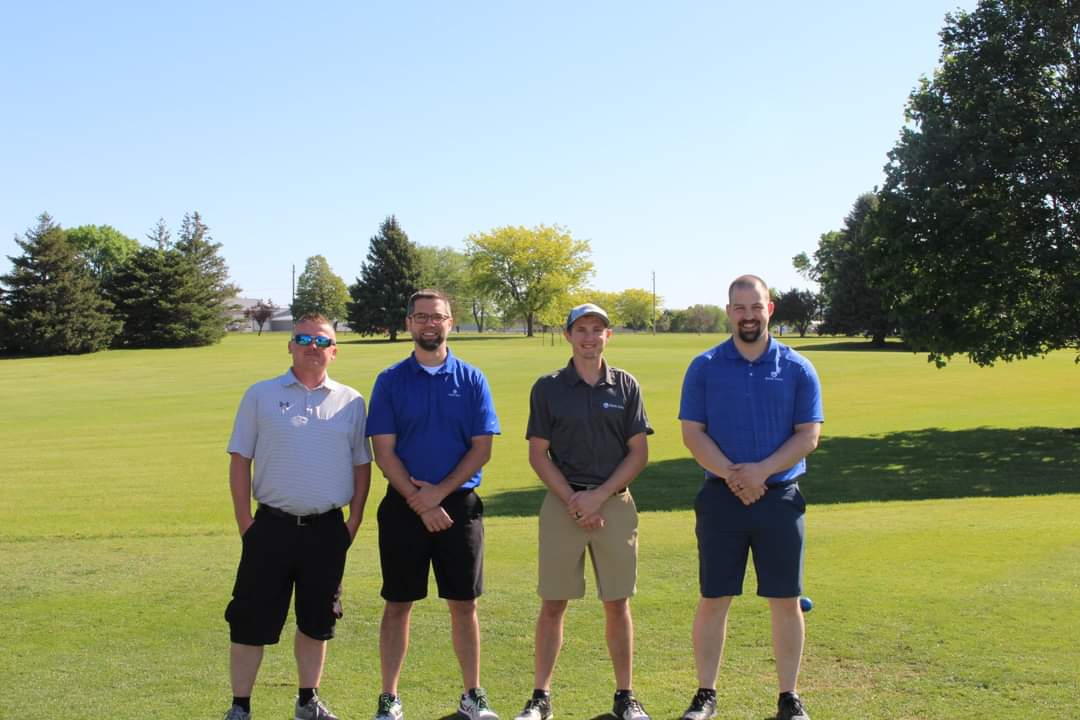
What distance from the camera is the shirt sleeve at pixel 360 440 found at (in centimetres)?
522

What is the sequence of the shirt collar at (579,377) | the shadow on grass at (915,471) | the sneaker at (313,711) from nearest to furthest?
the sneaker at (313,711) < the shirt collar at (579,377) < the shadow on grass at (915,471)

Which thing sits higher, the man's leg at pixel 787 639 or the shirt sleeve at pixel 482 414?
the shirt sleeve at pixel 482 414

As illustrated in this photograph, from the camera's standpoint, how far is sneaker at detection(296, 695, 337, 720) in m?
4.89

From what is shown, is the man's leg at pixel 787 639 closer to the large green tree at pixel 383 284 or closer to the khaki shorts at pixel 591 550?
the khaki shorts at pixel 591 550

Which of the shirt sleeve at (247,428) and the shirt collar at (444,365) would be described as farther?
the shirt collar at (444,365)

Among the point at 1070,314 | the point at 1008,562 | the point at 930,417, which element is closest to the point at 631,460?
the point at 1008,562

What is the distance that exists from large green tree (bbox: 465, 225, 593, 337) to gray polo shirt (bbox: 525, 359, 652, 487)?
345 ft

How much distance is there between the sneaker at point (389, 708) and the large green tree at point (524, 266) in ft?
347

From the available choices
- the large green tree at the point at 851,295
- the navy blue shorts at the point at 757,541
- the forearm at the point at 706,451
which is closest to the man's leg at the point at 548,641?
the navy blue shorts at the point at 757,541

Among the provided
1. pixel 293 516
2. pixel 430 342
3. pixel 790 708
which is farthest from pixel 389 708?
pixel 790 708

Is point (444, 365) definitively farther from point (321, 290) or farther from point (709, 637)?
point (321, 290)

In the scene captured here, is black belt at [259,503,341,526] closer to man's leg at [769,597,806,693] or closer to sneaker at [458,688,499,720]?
sneaker at [458,688,499,720]


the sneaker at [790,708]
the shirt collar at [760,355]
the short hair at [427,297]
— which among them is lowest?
the sneaker at [790,708]

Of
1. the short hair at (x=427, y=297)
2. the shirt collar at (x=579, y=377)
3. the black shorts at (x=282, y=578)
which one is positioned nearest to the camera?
the black shorts at (x=282, y=578)
